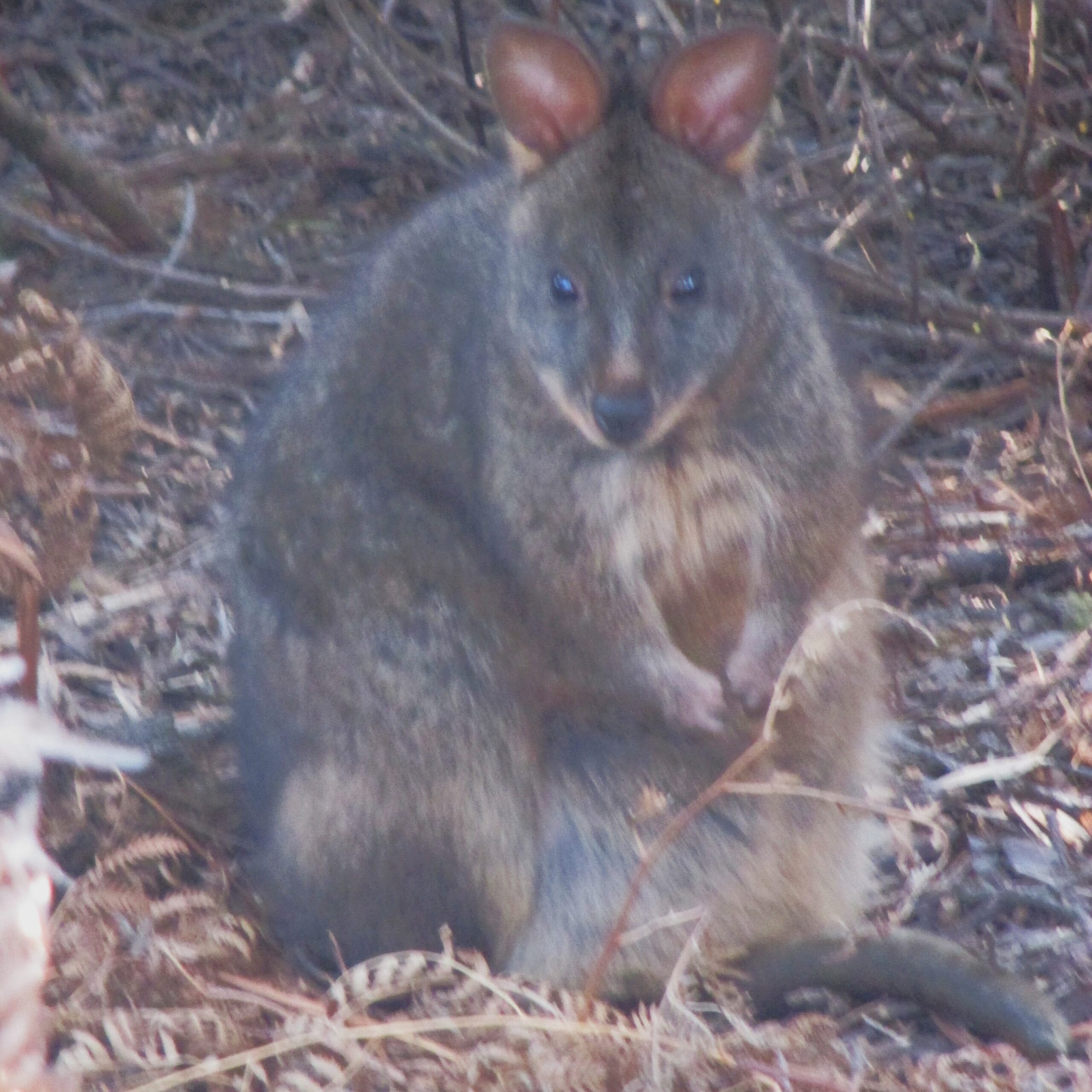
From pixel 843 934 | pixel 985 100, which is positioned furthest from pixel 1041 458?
pixel 843 934

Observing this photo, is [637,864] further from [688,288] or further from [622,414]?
[688,288]

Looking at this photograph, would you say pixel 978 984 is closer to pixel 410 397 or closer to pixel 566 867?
pixel 566 867

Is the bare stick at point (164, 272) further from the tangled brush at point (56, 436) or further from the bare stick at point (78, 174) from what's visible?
the tangled brush at point (56, 436)

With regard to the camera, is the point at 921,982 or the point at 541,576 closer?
the point at 921,982

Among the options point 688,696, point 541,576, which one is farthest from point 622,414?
point 688,696

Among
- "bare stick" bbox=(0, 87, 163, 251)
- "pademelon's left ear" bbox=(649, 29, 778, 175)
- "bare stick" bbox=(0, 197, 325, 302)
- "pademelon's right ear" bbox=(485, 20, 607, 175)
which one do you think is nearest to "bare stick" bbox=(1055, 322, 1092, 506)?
"pademelon's left ear" bbox=(649, 29, 778, 175)

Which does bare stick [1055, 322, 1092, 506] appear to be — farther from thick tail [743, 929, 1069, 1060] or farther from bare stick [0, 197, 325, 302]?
bare stick [0, 197, 325, 302]
